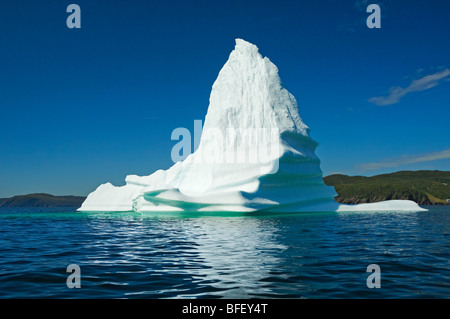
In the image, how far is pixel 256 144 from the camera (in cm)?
2889

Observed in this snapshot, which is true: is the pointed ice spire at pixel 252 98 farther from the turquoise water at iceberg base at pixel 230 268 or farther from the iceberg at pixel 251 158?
the turquoise water at iceberg base at pixel 230 268

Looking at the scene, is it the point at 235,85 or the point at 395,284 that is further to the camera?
the point at 235,85

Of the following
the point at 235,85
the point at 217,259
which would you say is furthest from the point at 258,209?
the point at 217,259

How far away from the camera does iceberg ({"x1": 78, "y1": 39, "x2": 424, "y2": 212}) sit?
86.7 ft

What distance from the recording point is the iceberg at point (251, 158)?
2644cm

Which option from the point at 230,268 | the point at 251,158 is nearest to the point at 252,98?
the point at 251,158

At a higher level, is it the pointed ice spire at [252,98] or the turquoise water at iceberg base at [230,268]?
the pointed ice spire at [252,98]

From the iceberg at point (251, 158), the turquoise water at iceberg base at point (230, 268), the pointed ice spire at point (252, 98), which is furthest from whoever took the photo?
the pointed ice spire at point (252, 98)

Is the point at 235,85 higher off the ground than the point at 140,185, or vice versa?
the point at 235,85

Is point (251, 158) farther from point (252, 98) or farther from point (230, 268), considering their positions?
point (230, 268)

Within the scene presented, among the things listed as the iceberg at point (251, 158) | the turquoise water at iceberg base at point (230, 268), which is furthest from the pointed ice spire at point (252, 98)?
the turquoise water at iceberg base at point (230, 268)
